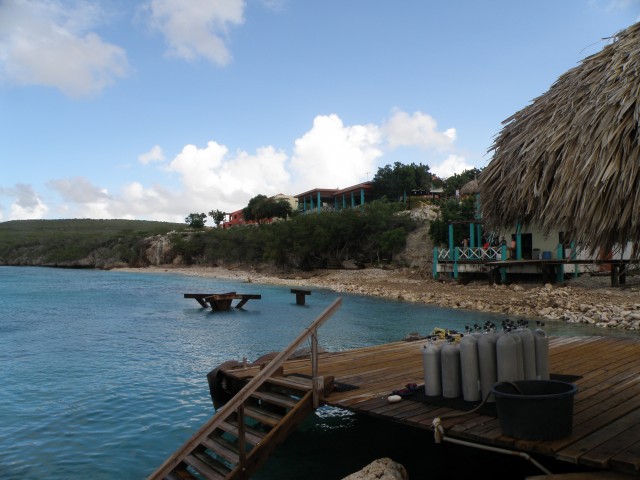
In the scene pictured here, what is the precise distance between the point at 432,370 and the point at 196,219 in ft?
317

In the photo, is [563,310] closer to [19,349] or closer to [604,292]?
[604,292]

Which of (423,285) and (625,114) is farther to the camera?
(423,285)

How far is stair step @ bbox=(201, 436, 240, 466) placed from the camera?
6.19m

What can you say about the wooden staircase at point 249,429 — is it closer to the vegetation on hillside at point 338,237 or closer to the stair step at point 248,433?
the stair step at point 248,433

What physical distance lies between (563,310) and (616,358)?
15911 millimetres

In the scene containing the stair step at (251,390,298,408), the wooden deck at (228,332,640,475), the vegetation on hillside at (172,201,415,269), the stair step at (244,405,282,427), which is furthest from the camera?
the vegetation on hillside at (172,201,415,269)

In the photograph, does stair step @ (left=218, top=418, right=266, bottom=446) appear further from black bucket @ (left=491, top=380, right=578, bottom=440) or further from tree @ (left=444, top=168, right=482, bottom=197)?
tree @ (left=444, top=168, right=482, bottom=197)

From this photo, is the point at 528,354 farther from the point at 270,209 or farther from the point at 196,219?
the point at 196,219

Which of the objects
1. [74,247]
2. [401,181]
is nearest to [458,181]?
[401,181]

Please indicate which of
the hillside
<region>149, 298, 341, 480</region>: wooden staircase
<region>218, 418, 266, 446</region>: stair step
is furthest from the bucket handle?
the hillside

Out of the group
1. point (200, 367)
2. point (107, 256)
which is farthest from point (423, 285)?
point (107, 256)

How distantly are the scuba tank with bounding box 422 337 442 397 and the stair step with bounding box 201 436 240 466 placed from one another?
7.82 ft

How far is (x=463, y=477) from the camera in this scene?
7191mm

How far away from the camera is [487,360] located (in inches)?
237
